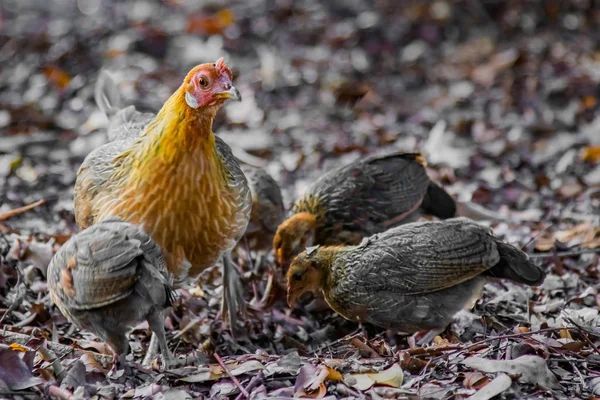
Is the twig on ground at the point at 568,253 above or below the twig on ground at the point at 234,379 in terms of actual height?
below

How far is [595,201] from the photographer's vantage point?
277 inches

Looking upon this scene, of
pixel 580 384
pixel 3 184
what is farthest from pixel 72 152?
pixel 580 384

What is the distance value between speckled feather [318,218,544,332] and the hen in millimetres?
797

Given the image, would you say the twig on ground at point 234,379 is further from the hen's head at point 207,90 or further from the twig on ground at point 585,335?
the twig on ground at point 585,335

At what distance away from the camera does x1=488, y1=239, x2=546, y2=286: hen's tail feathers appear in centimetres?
500

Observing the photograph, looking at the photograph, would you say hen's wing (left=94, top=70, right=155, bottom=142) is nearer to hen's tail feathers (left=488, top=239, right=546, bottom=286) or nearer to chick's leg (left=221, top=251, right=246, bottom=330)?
chick's leg (left=221, top=251, right=246, bottom=330)

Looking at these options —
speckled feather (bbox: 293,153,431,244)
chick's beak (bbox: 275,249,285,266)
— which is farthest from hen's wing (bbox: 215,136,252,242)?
speckled feather (bbox: 293,153,431,244)

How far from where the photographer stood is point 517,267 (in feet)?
16.5

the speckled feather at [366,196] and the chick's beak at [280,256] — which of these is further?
the speckled feather at [366,196]

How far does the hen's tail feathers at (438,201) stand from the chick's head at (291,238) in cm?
98

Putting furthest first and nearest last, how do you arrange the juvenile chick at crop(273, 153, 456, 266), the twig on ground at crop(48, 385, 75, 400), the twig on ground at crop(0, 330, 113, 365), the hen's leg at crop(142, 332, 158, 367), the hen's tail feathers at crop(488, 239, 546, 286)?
the juvenile chick at crop(273, 153, 456, 266) → the hen's tail feathers at crop(488, 239, 546, 286) → the hen's leg at crop(142, 332, 158, 367) → the twig on ground at crop(0, 330, 113, 365) → the twig on ground at crop(48, 385, 75, 400)

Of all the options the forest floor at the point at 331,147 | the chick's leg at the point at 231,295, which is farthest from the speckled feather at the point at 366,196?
the chick's leg at the point at 231,295

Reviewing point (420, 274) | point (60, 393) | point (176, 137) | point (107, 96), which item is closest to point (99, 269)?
point (60, 393)

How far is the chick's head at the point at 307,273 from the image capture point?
5152 millimetres
